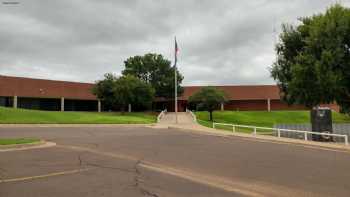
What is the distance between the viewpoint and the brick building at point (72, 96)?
57219 mm

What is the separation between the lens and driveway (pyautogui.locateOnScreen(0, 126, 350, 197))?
7414mm

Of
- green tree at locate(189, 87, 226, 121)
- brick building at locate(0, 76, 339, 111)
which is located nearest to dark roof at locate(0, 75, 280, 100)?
brick building at locate(0, 76, 339, 111)

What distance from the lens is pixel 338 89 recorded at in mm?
27500

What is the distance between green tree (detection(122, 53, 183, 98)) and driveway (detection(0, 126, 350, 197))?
58.1 meters

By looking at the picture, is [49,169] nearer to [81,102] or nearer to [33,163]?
[33,163]

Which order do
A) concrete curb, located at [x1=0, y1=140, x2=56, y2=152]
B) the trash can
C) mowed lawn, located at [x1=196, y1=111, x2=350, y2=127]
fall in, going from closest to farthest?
1. concrete curb, located at [x1=0, y1=140, x2=56, y2=152]
2. the trash can
3. mowed lawn, located at [x1=196, y1=111, x2=350, y2=127]

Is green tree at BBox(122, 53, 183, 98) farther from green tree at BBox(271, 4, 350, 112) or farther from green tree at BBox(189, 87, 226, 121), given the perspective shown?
green tree at BBox(271, 4, 350, 112)

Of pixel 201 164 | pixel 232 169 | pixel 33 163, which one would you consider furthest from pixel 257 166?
pixel 33 163

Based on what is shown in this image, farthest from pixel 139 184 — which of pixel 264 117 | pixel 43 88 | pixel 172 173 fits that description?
pixel 264 117

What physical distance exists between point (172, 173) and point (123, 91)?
49345 millimetres

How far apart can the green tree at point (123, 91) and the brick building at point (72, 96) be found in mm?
5708

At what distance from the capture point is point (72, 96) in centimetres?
6394

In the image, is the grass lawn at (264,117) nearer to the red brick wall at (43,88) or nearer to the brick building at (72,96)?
the brick building at (72,96)

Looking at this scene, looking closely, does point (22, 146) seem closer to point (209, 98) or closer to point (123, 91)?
point (209, 98)
